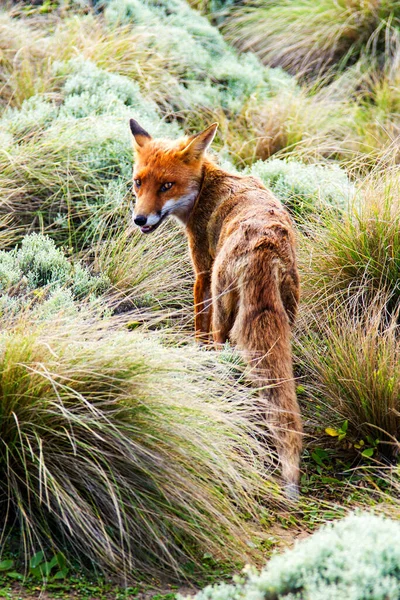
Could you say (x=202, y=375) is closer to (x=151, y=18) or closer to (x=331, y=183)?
(x=331, y=183)

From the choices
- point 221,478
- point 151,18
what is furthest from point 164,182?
point 151,18

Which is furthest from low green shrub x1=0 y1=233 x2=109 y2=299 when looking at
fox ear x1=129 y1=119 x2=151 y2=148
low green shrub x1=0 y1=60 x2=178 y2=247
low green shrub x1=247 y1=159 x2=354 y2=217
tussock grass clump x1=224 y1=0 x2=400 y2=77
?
tussock grass clump x1=224 y1=0 x2=400 y2=77

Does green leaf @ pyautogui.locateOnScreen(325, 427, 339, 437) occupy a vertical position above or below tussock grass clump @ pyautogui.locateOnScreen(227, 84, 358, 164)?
below

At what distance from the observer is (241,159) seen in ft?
27.1

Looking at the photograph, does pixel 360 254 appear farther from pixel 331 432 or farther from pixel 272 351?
pixel 272 351

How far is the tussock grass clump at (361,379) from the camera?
5.02 meters

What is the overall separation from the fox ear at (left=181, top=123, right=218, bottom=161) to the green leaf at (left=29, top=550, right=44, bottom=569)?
3.08 m

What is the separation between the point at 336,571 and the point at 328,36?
30.5 ft

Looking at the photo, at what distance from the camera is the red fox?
14.9 feet

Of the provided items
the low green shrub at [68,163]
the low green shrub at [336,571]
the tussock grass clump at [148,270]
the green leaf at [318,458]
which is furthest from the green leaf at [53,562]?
the low green shrub at [68,163]

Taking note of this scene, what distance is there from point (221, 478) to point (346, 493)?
3.36 ft

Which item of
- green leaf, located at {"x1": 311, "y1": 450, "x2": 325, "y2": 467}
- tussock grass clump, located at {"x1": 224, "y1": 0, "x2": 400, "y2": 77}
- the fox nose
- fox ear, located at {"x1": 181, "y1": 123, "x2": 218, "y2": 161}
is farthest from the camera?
tussock grass clump, located at {"x1": 224, "y1": 0, "x2": 400, "y2": 77}

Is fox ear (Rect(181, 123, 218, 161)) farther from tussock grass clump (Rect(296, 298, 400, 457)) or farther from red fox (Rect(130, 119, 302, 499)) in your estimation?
tussock grass clump (Rect(296, 298, 400, 457))

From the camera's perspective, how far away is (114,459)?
4055 millimetres
